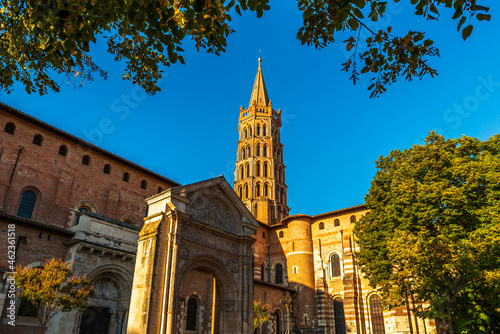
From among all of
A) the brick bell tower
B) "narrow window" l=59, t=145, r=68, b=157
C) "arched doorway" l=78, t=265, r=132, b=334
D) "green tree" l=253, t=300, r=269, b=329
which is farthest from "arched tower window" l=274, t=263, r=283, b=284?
"narrow window" l=59, t=145, r=68, b=157

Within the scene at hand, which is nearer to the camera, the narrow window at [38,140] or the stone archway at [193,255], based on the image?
the stone archway at [193,255]

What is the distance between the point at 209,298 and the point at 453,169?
63.0ft

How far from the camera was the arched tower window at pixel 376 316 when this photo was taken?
109 feet

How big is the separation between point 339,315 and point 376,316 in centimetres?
379

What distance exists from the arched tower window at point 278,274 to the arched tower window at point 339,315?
7.02 m

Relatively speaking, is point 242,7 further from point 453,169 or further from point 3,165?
point 3,165

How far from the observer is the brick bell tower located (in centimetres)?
5547

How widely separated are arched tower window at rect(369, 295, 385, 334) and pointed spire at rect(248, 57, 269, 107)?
4235 centimetres

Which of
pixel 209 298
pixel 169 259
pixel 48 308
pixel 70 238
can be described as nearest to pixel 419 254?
pixel 169 259

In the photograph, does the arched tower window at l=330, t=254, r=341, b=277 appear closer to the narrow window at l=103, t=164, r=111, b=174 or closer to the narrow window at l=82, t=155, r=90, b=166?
the narrow window at l=103, t=164, r=111, b=174

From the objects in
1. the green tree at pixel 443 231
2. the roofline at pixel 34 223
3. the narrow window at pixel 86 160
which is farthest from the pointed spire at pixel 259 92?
the roofline at pixel 34 223

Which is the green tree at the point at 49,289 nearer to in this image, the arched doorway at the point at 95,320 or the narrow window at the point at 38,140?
the arched doorway at the point at 95,320

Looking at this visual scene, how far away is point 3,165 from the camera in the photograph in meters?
23.1

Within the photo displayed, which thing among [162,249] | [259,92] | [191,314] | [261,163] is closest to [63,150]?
[191,314]
